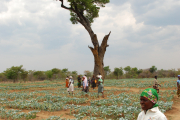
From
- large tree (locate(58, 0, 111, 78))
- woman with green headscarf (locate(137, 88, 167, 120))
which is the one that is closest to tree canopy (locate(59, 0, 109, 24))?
large tree (locate(58, 0, 111, 78))

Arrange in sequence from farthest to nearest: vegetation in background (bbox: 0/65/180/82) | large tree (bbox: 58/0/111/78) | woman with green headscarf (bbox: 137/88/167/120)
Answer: vegetation in background (bbox: 0/65/180/82)
large tree (bbox: 58/0/111/78)
woman with green headscarf (bbox: 137/88/167/120)

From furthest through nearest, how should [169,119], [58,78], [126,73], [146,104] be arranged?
[126,73] < [58,78] < [169,119] < [146,104]

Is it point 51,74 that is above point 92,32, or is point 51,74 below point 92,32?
below

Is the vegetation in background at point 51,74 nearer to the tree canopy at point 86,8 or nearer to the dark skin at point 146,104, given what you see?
the tree canopy at point 86,8

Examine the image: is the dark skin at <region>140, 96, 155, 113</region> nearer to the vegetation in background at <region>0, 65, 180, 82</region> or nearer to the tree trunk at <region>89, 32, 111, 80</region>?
the tree trunk at <region>89, 32, 111, 80</region>

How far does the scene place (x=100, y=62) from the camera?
21.1 m

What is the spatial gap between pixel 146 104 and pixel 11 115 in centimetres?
580

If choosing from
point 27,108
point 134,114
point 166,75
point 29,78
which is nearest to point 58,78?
point 29,78

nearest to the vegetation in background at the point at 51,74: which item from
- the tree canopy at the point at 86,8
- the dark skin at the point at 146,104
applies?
the tree canopy at the point at 86,8

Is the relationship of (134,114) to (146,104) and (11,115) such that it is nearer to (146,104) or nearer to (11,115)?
(146,104)

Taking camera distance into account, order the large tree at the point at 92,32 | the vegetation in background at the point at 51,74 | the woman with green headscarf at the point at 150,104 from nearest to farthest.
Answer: the woman with green headscarf at the point at 150,104
the large tree at the point at 92,32
the vegetation in background at the point at 51,74

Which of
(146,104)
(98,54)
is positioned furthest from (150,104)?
(98,54)

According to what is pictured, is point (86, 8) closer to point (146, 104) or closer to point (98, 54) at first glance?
point (98, 54)

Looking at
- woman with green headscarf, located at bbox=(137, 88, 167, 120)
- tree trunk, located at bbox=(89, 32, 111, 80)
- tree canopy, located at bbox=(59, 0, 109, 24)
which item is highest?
tree canopy, located at bbox=(59, 0, 109, 24)
